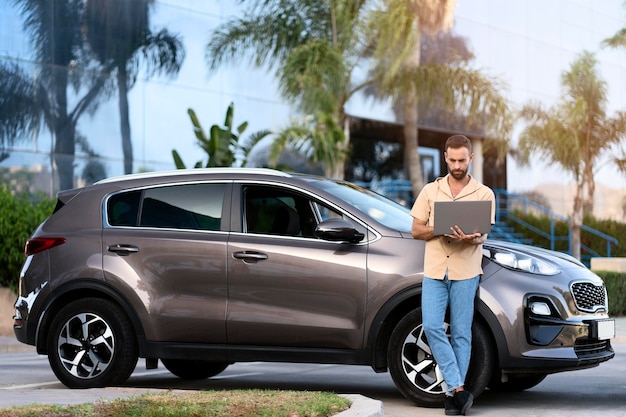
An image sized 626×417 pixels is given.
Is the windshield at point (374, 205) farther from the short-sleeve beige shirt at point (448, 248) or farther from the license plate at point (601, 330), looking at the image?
the license plate at point (601, 330)

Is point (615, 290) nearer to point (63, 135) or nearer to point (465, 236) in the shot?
point (63, 135)

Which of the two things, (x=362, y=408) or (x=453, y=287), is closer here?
(x=362, y=408)

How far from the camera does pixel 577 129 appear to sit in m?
27.5

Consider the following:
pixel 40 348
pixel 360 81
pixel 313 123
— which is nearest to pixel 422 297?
pixel 40 348

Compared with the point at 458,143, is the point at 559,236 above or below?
below

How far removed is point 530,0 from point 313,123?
15.7 metres

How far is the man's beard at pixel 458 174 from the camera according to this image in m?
7.89

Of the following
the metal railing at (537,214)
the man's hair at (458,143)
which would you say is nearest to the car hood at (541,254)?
the man's hair at (458,143)

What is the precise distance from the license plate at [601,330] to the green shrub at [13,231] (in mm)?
11161

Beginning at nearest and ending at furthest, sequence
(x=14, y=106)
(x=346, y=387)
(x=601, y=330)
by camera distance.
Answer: (x=601, y=330)
(x=346, y=387)
(x=14, y=106)

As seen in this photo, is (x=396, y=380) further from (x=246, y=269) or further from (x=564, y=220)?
(x=564, y=220)

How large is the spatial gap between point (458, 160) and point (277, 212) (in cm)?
185

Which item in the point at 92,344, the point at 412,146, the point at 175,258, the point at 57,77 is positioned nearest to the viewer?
the point at 175,258

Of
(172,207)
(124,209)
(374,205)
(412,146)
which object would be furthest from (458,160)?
(412,146)
